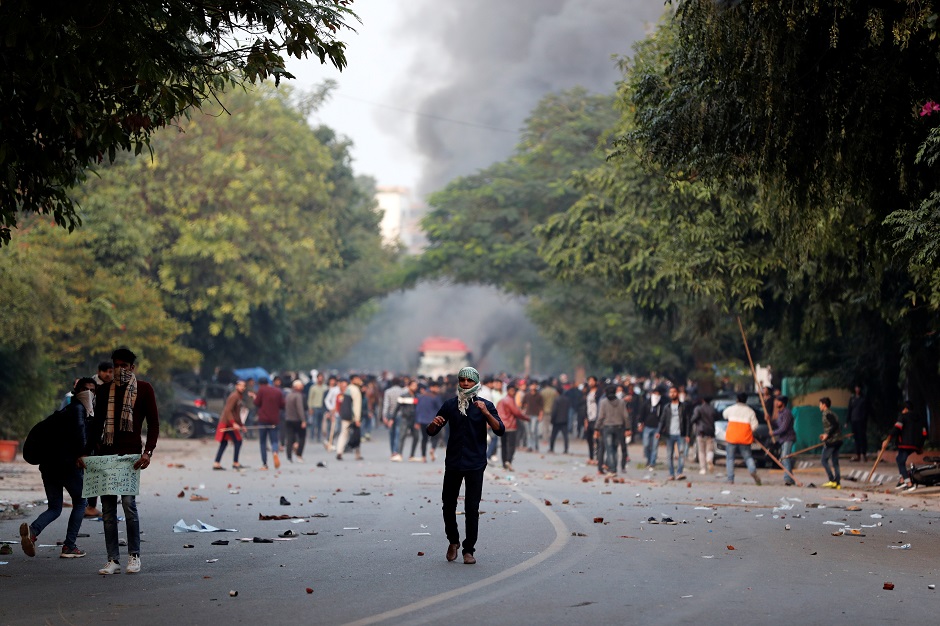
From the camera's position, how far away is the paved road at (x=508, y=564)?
805 centimetres

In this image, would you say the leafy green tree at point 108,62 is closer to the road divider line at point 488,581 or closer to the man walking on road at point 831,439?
the road divider line at point 488,581

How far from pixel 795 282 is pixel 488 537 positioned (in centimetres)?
1295

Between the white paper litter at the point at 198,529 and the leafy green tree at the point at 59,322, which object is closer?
the white paper litter at the point at 198,529

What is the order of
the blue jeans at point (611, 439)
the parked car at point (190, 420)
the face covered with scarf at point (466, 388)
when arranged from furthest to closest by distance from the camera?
the parked car at point (190, 420), the blue jeans at point (611, 439), the face covered with scarf at point (466, 388)

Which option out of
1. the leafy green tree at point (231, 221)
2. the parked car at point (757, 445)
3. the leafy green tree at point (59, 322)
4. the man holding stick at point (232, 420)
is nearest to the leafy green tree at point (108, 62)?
the man holding stick at point (232, 420)

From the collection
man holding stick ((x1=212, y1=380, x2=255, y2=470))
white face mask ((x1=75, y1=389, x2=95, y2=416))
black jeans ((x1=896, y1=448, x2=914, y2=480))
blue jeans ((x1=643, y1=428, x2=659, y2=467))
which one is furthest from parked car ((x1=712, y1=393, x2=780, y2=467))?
white face mask ((x1=75, y1=389, x2=95, y2=416))

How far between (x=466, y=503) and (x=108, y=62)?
14.4 ft

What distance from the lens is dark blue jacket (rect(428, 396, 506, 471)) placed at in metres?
10.6

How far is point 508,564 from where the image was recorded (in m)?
10.3

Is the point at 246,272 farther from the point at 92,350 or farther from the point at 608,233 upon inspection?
the point at 608,233

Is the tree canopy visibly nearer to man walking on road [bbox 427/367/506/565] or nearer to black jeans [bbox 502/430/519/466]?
black jeans [bbox 502/430/519/466]

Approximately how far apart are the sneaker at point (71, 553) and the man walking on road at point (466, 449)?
10.3 feet

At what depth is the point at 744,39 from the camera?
40.5 ft

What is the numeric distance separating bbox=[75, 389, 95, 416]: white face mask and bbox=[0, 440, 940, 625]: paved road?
1.26 metres
